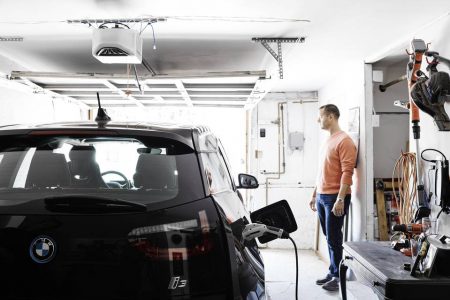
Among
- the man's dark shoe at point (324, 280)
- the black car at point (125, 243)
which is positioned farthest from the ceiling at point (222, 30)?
the man's dark shoe at point (324, 280)

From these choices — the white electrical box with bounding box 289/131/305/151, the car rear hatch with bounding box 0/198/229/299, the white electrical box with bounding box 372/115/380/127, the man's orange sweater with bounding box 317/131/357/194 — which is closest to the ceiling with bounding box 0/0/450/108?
the white electrical box with bounding box 372/115/380/127

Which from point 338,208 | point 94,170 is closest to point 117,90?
point 338,208

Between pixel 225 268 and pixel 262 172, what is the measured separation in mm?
5133

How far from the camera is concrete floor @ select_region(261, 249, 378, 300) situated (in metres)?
3.82

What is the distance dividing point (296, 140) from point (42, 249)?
5.37 m

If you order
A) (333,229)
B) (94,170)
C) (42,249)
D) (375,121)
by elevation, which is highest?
(375,121)

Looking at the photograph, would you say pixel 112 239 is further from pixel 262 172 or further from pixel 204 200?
pixel 262 172

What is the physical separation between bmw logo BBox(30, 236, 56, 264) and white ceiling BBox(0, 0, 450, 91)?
2045mm

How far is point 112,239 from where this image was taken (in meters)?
1.17

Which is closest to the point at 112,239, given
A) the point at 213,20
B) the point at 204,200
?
the point at 204,200

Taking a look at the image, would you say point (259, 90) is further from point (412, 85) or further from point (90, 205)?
point (90, 205)

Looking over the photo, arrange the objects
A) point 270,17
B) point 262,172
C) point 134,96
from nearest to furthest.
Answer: point 270,17
point 134,96
point 262,172

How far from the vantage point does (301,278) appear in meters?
4.59

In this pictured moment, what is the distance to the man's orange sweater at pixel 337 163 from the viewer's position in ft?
12.4
